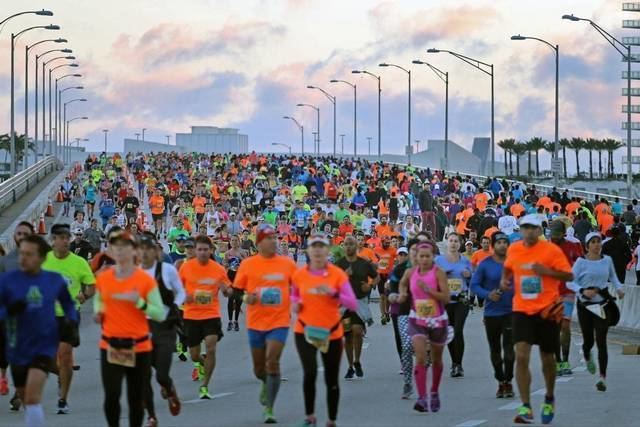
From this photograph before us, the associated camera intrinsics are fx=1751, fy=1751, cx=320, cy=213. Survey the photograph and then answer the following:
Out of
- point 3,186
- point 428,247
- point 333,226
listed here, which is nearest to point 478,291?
point 428,247

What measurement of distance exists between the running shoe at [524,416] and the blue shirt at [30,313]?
13.9 feet

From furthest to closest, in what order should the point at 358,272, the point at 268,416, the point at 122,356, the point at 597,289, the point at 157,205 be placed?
the point at 157,205
the point at 358,272
the point at 597,289
the point at 268,416
the point at 122,356

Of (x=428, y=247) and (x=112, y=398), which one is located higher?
(x=428, y=247)

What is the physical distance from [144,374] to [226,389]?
5.63m

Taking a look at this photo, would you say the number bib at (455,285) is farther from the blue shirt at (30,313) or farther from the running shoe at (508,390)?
the blue shirt at (30,313)

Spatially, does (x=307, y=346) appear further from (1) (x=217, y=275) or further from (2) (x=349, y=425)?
(1) (x=217, y=275)

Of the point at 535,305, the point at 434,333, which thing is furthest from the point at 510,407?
→ the point at 535,305

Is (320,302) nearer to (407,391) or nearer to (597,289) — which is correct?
(407,391)

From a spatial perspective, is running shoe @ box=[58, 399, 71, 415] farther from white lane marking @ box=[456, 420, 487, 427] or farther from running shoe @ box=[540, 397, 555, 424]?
running shoe @ box=[540, 397, 555, 424]

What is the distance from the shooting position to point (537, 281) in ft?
48.2

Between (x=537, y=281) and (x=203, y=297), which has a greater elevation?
(x=537, y=281)

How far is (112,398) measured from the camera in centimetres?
1266

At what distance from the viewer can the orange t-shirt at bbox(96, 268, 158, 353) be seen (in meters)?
12.7

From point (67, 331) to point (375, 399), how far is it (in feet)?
13.1
